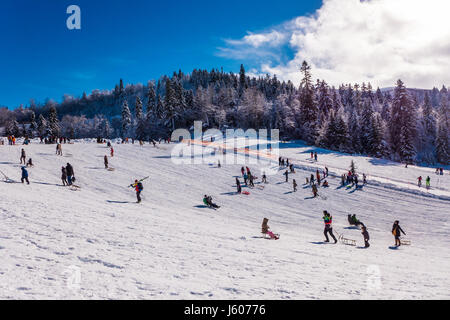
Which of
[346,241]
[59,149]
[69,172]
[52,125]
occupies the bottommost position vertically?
[346,241]

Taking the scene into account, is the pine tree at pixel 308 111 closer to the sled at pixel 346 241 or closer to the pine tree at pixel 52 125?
the sled at pixel 346 241

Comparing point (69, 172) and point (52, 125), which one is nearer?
point (69, 172)

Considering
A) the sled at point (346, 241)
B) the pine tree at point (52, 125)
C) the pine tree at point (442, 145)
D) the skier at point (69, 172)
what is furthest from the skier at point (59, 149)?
the pine tree at point (442, 145)

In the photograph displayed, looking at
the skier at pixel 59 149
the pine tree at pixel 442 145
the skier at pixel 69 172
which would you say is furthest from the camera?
the pine tree at pixel 442 145

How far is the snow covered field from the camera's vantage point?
674 centimetres

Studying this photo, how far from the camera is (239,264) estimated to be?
28.7ft

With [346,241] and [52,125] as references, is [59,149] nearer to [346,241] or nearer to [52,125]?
[346,241]

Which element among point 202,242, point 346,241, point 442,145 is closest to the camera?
point 202,242

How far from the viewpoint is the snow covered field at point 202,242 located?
6.74 metres

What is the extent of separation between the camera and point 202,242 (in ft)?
36.3

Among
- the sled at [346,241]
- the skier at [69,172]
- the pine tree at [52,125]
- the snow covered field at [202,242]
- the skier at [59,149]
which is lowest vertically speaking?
the sled at [346,241]

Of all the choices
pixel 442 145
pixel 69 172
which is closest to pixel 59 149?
pixel 69 172

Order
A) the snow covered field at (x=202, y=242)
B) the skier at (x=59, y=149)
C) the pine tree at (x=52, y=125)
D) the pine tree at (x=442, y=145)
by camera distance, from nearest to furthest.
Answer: the snow covered field at (x=202, y=242)
the skier at (x=59, y=149)
the pine tree at (x=442, y=145)
the pine tree at (x=52, y=125)
